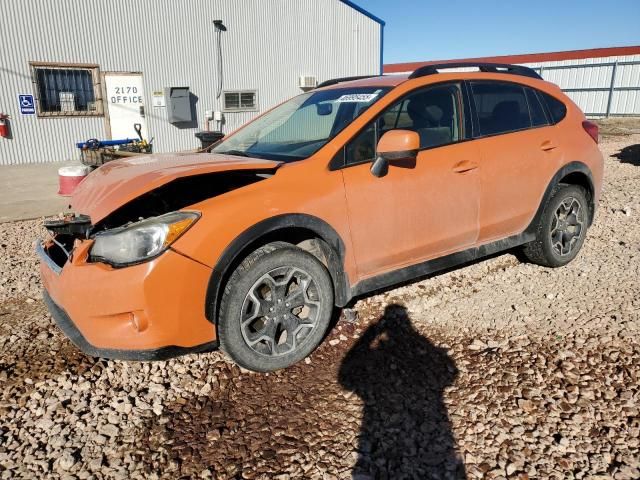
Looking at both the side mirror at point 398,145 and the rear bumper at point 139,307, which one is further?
the side mirror at point 398,145

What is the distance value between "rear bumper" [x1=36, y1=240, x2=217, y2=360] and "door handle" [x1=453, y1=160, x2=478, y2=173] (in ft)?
6.52

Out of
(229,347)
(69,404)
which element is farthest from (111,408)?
(229,347)

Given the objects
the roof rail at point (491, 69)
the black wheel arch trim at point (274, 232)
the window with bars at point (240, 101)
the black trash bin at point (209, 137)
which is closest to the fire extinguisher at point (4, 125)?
the window with bars at point (240, 101)

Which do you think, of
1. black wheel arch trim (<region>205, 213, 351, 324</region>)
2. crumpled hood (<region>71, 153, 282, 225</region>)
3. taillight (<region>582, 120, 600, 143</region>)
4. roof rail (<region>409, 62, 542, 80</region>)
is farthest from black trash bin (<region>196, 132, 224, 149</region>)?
taillight (<region>582, 120, 600, 143</region>)

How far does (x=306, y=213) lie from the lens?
9.71 ft

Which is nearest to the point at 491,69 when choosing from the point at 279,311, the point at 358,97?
the point at 358,97

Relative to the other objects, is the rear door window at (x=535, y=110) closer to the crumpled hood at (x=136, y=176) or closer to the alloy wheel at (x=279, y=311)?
the crumpled hood at (x=136, y=176)

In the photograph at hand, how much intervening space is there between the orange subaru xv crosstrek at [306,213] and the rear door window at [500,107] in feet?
0.04

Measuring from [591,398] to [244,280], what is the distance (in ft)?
6.66

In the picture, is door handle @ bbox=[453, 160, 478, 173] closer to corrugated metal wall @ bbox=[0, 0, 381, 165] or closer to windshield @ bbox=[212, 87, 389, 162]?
windshield @ bbox=[212, 87, 389, 162]

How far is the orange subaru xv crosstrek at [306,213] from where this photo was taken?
2.62 metres

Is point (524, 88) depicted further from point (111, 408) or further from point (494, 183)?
point (111, 408)

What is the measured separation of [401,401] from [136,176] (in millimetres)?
2045

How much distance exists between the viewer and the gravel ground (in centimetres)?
229
